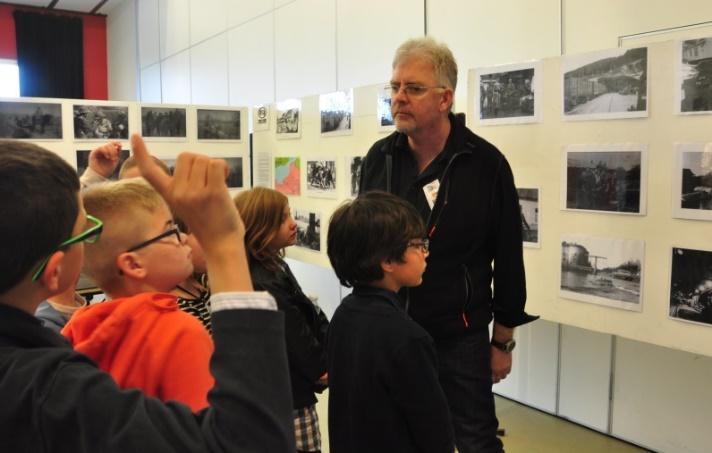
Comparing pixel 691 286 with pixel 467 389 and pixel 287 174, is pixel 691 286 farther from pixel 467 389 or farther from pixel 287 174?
pixel 287 174

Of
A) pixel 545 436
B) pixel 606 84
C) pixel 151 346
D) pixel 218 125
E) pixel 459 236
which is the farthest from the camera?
pixel 218 125

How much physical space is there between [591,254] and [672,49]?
2.59ft

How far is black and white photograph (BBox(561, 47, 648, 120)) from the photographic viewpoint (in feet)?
7.08

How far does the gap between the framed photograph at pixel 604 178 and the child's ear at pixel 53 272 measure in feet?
6.71

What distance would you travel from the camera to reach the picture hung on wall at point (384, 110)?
335 cm

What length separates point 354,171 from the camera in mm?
3639

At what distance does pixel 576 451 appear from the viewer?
2.75 meters

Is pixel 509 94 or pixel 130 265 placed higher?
pixel 509 94

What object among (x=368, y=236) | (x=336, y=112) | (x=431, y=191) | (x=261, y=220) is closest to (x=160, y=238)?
(x=368, y=236)

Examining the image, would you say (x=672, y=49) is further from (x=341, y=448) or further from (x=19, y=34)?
(x=19, y=34)

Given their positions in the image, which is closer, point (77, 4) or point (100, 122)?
point (100, 122)

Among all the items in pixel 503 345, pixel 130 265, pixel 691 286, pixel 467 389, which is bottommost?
pixel 467 389

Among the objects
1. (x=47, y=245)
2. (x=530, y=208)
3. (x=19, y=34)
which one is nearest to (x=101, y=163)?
(x=47, y=245)

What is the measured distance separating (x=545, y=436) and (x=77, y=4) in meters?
9.30
